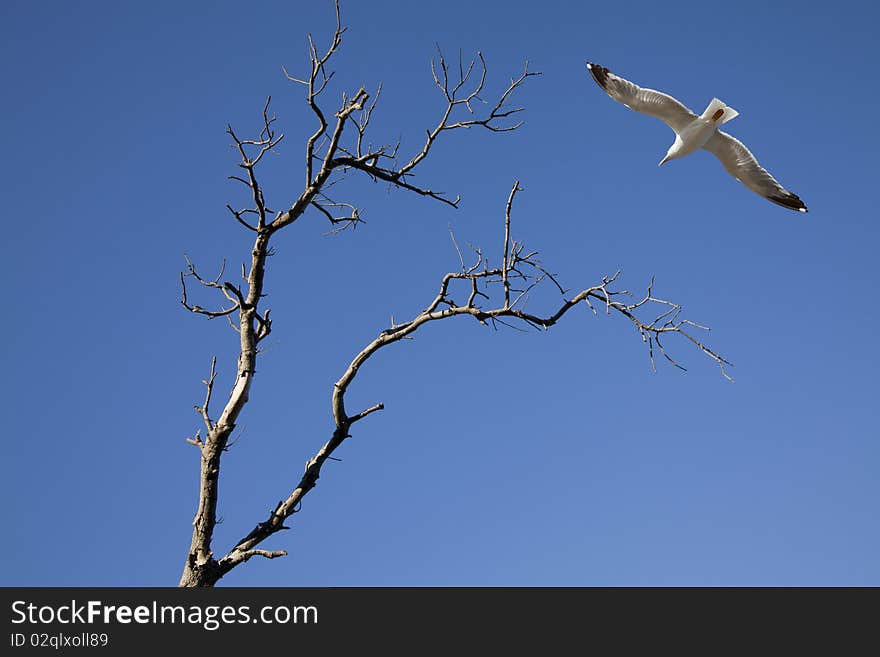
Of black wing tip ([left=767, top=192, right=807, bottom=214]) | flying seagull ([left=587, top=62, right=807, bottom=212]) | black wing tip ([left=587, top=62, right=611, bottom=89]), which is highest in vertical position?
black wing tip ([left=587, top=62, right=611, bottom=89])

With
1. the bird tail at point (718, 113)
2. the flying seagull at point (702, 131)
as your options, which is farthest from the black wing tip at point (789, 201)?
the bird tail at point (718, 113)

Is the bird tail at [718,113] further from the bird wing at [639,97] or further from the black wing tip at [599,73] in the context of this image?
the black wing tip at [599,73]

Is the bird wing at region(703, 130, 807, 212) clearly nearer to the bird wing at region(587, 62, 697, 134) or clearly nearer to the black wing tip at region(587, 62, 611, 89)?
the bird wing at region(587, 62, 697, 134)

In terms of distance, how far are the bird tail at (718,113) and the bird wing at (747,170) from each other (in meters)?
0.19

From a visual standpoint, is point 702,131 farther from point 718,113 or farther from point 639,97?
point 639,97

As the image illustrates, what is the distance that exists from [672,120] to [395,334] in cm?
392

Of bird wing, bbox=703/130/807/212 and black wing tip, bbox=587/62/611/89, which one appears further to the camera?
bird wing, bbox=703/130/807/212

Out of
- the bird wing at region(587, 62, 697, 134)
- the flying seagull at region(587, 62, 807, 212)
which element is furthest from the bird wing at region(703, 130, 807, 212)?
the bird wing at region(587, 62, 697, 134)

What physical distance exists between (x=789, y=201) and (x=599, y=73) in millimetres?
2419

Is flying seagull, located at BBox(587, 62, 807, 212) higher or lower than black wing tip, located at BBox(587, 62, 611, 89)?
lower

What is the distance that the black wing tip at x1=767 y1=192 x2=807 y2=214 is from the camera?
825cm

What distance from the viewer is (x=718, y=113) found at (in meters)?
8.02

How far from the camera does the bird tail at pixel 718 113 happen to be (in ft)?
25.9
